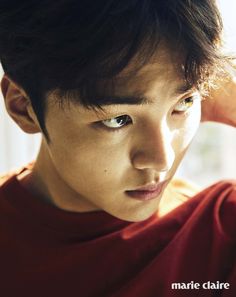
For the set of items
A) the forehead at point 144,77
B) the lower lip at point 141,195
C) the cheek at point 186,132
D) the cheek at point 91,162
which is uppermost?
the forehead at point 144,77

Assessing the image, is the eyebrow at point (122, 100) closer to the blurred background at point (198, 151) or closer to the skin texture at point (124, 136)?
the skin texture at point (124, 136)

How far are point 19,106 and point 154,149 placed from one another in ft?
0.88

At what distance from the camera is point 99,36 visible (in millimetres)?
698

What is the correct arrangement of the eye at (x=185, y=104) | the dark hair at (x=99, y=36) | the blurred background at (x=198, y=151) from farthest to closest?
the blurred background at (x=198, y=151) → the eye at (x=185, y=104) → the dark hair at (x=99, y=36)

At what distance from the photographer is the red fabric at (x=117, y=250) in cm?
90

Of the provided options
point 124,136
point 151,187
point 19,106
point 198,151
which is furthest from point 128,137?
point 198,151

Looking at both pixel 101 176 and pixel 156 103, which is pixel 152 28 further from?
pixel 101 176

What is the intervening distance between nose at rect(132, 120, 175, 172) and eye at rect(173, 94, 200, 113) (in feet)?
0.16

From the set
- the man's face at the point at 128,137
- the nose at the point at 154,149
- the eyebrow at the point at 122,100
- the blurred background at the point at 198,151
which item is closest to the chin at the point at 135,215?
the man's face at the point at 128,137

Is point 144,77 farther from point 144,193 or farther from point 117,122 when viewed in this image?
point 144,193

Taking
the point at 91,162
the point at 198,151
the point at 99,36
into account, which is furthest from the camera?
the point at 198,151

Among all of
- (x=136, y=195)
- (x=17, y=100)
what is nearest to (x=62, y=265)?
(x=136, y=195)

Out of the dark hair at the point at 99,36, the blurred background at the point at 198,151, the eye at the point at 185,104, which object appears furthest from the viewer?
the blurred background at the point at 198,151

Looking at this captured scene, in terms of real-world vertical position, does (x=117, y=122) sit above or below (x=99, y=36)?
below
